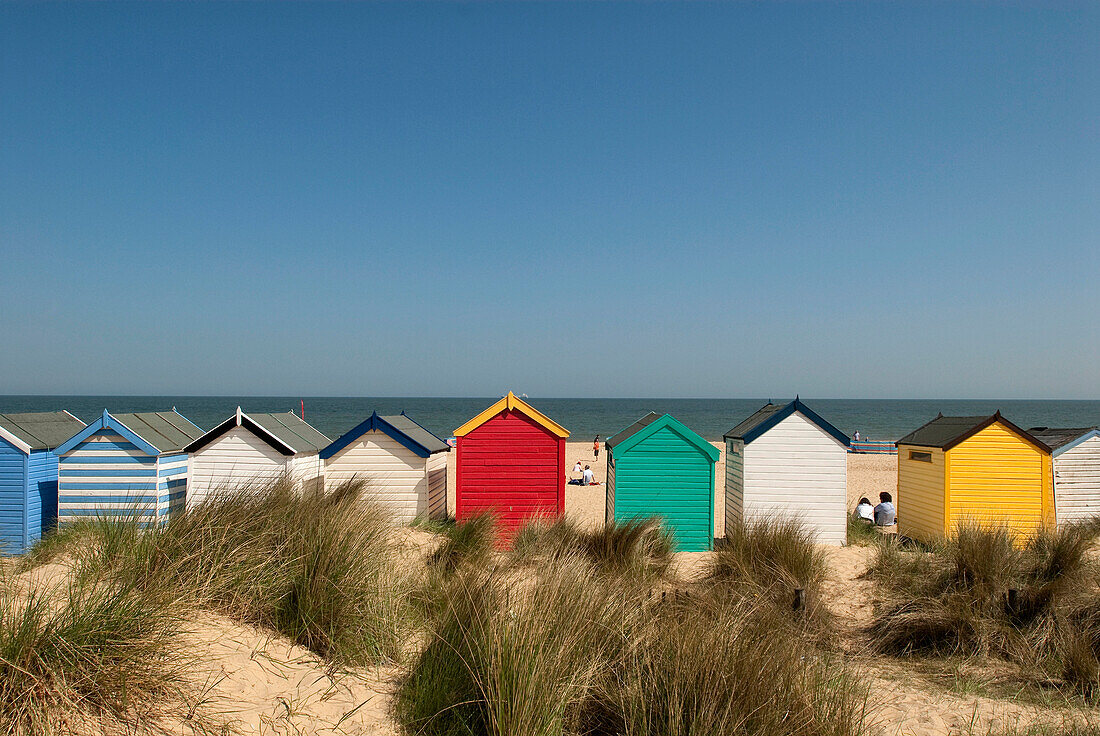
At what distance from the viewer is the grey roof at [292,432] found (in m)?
12.7

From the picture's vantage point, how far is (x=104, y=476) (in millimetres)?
12102

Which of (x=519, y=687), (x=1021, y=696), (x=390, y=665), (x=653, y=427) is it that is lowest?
(x=1021, y=696)

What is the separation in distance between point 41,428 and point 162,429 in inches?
86.4

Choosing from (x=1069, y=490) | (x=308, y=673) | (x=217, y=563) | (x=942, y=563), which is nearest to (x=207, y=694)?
(x=308, y=673)

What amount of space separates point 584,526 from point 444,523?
278cm

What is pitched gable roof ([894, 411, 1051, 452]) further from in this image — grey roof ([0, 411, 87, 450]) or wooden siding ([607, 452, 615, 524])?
grey roof ([0, 411, 87, 450])

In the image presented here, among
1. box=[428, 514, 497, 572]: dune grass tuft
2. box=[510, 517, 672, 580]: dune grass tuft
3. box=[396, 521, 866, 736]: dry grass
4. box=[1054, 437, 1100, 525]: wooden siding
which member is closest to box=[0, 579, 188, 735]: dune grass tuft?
box=[396, 521, 866, 736]: dry grass

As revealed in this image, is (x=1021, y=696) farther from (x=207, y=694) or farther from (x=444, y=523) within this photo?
(x=444, y=523)

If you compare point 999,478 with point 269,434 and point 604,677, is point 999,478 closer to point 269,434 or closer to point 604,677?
point 604,677

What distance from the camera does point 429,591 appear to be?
737 centimetres

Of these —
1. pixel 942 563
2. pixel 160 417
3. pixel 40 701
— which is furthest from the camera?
pixel 160 417

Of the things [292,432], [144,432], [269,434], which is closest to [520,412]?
A: [269,434]

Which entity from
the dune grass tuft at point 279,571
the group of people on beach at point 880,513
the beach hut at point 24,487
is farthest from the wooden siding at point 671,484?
the beach hut at point 24,487

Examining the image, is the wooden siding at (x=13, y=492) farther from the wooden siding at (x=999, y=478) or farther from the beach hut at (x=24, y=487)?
the wooden siding at (x=999, y=478)
